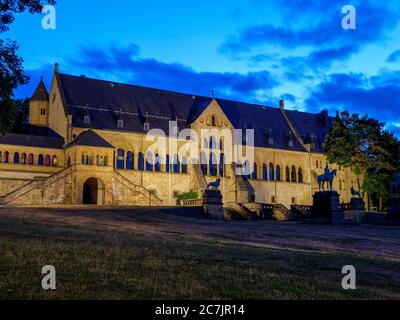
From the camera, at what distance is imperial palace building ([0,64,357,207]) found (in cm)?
5919

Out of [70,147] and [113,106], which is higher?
[113,106]

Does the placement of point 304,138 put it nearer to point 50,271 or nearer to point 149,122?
point 149,122

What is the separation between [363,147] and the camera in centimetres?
6925

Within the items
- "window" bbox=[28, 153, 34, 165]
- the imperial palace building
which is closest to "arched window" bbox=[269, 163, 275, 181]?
the imperial palace building

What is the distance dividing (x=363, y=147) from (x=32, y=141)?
4237 cm

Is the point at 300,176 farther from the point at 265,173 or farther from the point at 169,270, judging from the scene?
the point at 169,270

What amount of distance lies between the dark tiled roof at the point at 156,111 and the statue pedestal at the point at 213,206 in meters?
22.7

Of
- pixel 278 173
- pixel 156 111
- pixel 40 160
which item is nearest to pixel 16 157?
pixel 40 160

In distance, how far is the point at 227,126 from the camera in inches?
2953
